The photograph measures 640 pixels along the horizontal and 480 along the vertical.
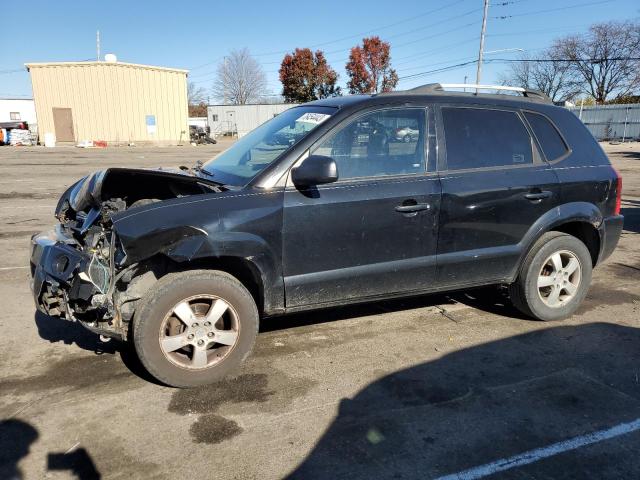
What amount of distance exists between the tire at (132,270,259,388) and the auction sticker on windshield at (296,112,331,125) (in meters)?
1.35

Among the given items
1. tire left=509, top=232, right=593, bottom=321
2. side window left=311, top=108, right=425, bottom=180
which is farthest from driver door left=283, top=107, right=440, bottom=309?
tire left=509, top=232, right=593, bottom=321

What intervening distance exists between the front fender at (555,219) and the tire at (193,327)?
2.37 m

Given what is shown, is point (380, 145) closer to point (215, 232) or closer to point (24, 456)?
point (215, 232)

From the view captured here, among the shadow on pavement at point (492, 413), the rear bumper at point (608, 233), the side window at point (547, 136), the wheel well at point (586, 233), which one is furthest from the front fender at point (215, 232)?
the rear bumper at point (608, 233)

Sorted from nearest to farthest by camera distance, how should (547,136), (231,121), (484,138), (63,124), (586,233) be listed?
(484,138) → (547,136) → (586,233) → (63,124) → (231,121)

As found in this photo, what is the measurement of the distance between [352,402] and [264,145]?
210 centimetres

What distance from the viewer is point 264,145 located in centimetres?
411

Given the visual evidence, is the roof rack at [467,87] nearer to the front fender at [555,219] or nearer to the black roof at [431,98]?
the black roof at [431,98]

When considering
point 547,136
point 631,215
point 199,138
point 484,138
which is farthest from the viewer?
point 199,138

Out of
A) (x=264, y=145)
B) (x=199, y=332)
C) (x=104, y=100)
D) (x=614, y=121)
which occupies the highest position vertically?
(x=104, y=100)

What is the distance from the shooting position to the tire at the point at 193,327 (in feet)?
10.5

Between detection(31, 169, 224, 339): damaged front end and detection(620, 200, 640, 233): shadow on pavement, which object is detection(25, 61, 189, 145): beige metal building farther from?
detection(31, 169, 224, 339): damaged front end

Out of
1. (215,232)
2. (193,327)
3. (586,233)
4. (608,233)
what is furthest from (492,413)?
(608,233)

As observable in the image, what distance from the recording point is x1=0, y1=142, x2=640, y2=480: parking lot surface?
267 centimetres
